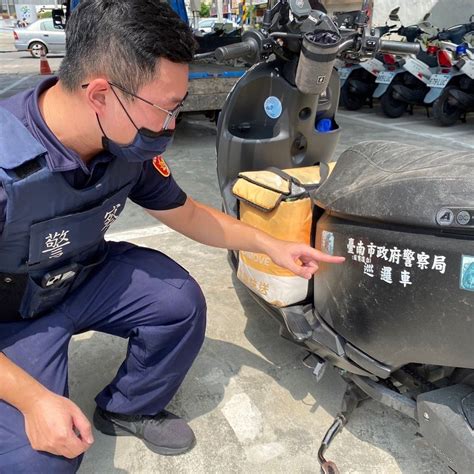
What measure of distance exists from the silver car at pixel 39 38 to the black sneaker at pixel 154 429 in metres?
16.5

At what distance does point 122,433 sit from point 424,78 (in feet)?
19.0

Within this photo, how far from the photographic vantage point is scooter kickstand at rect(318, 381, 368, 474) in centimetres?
138

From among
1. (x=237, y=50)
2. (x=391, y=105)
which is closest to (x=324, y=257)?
(x=237, y=50)

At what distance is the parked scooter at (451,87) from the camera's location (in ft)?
18.7

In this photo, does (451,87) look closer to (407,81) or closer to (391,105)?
(407,81)

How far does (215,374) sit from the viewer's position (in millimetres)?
1806

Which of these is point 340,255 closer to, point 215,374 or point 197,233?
point 197,233

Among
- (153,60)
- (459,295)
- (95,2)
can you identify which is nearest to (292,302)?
(459,295)

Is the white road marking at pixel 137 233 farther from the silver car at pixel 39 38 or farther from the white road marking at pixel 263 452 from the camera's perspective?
the silver car at pixel 39 38

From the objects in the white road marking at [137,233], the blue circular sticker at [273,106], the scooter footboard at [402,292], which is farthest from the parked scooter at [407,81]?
the scooter footboard at [402,292]

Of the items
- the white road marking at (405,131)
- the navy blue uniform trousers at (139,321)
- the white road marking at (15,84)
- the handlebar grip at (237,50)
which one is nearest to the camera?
the navy blue uniform trousers at (139,321)

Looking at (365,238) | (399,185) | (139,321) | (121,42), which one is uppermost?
(121,42)

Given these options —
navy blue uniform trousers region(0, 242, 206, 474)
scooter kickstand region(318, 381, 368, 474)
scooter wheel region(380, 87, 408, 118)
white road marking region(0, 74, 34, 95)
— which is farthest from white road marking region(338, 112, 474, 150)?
white road marking region(0, 74, 34, 95)

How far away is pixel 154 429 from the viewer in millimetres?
1497
